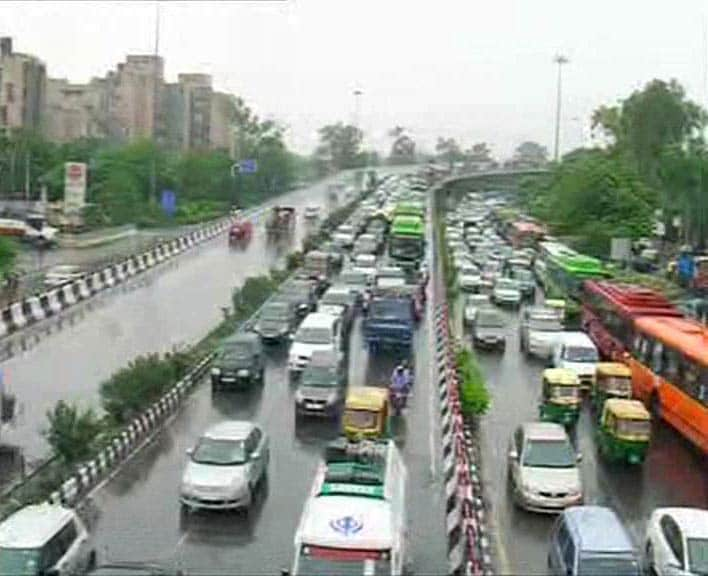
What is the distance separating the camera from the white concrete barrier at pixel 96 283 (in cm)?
2888

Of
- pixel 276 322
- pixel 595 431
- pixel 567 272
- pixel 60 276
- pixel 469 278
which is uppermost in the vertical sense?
pixel 567 272

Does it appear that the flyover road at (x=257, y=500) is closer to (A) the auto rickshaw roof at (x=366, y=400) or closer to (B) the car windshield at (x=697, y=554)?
(A) the auto rickshaw roof at (x=366, y=400)

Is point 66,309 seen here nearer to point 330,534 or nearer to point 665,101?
point 330,534

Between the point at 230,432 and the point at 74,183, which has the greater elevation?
the point at 74,183

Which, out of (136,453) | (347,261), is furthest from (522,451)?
(347,261)

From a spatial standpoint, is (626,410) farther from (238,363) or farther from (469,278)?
(469,278)

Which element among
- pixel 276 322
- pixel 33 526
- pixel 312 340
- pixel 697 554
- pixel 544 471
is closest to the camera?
pixel 33 526

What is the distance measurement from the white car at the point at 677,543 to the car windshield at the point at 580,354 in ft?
31.8

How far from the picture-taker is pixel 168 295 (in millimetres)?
31719

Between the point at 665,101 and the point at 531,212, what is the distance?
8683 millimetres

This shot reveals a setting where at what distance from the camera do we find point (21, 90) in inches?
2463

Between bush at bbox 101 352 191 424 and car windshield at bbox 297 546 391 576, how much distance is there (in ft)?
26.2

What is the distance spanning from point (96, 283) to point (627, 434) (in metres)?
15.3

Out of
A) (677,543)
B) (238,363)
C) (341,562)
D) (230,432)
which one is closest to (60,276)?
(238,363)
